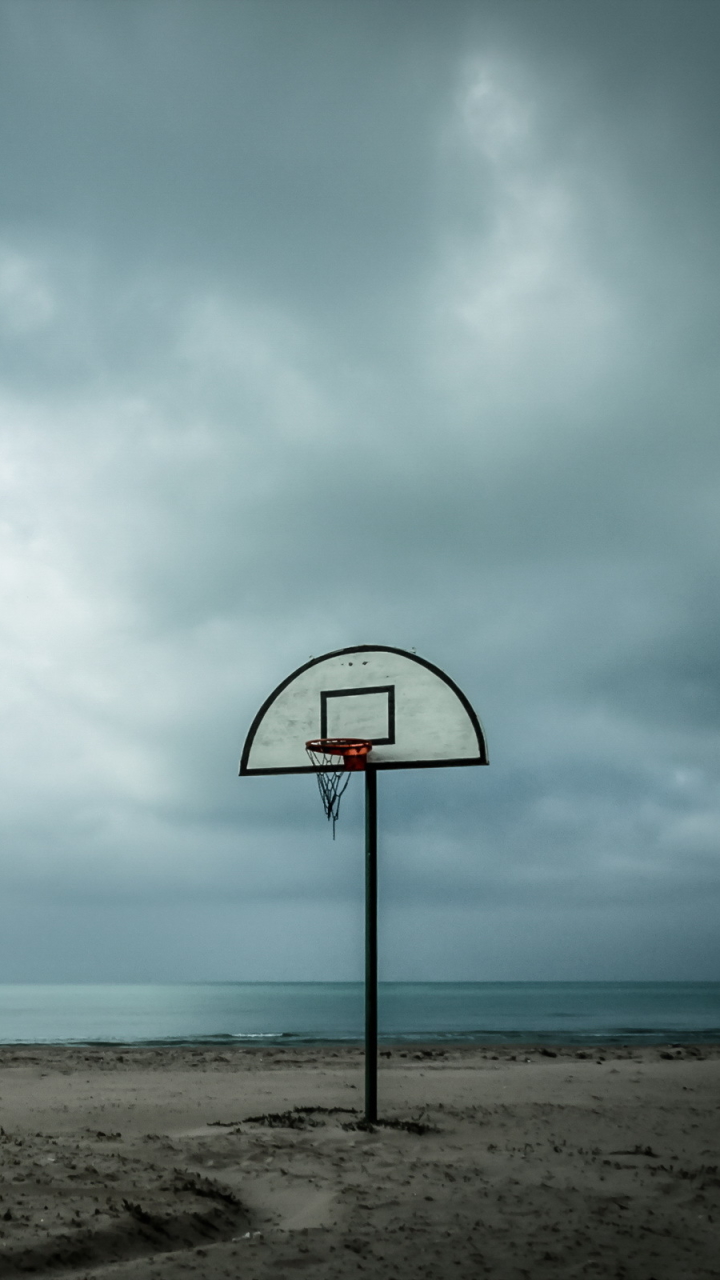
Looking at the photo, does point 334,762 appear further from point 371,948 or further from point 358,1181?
point 358,1181

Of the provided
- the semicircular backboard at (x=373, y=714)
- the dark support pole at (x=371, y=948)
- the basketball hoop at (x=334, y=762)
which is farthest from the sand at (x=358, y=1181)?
the semicircular backboard at (x=373, y=714)

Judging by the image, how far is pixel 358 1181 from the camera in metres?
7.06

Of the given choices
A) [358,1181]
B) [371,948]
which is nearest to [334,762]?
[371,948]

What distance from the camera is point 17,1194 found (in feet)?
19.7

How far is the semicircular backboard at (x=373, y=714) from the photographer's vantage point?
9.71 meters

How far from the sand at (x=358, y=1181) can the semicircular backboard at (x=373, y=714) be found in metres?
3.63

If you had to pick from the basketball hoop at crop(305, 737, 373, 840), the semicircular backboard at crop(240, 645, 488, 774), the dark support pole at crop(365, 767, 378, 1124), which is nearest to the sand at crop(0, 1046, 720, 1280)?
the dark support pole at crop(365, 767, 378, 1124)

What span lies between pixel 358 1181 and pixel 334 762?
4050 millimetres

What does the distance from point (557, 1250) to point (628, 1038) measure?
86.9 ft

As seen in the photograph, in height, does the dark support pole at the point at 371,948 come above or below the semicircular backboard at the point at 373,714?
below

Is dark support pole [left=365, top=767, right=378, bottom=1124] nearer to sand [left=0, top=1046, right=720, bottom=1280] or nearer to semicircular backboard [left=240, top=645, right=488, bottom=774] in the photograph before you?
sand [left=0, top=1046, right=720, bottom=1280]

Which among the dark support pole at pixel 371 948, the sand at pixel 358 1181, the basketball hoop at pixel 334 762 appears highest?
the basketball hoop at pixel 334 762

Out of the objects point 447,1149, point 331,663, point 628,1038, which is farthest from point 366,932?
point 628,1038

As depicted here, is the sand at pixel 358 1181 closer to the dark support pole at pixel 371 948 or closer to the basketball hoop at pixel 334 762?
the dark support pole at pixel 371 948
